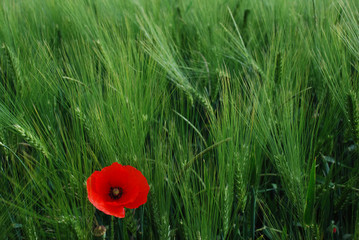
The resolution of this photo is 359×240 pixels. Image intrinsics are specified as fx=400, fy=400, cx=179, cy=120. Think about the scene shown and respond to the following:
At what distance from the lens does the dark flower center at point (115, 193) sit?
0.69m

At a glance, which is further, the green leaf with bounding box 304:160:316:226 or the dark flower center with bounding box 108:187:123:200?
the dark flower center with bounding box 108:187:123:200

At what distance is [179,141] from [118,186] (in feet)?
0.42

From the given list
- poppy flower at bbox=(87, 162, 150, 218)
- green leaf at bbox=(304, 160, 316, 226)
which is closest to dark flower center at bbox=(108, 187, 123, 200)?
poppy flower at bbox=(87, 162, 150, 218)

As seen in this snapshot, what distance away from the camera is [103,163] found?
75 centimetres

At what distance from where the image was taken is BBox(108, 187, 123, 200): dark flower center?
0.69 m

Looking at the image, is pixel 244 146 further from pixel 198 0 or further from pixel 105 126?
pixel 198 0

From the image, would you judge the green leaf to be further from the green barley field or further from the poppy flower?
the poppy flower

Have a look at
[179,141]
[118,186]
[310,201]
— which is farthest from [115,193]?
[310,201]

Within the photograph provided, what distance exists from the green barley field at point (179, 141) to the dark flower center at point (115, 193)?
0.05 metres

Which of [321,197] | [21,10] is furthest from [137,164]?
[21,10]

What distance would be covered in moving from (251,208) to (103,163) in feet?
0.96

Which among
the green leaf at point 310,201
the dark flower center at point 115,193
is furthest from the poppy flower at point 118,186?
the green leaf at point 310,201

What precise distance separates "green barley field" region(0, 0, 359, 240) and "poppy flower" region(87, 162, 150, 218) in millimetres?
24

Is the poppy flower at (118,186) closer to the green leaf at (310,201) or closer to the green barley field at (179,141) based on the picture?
the green barley field at (179,141)
